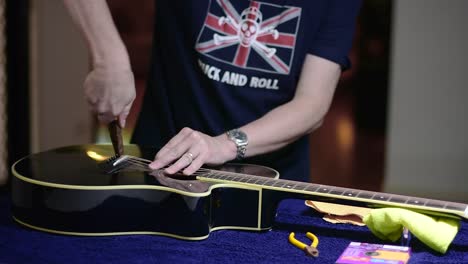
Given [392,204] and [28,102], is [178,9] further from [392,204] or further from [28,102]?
[28,102]

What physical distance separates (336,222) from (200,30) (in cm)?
54

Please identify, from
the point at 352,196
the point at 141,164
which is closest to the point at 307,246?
the point at 352,196

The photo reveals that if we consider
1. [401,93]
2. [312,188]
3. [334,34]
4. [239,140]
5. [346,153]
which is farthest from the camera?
[346,153]

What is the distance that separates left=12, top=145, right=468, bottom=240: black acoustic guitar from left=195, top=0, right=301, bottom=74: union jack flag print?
38cm

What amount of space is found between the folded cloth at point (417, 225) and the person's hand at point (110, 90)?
48cm

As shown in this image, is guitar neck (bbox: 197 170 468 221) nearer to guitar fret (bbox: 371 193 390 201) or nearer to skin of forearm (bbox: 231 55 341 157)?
guitar fret (bbox: 371 193 390 201)

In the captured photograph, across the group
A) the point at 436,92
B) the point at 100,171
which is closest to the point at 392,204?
the point at 100,171

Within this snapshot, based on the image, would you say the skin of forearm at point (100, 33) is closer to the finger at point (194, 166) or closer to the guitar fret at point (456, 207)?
the finger at point (194, 166)

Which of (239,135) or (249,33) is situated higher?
(249,33)

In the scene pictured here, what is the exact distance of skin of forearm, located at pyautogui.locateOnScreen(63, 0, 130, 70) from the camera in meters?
1.25

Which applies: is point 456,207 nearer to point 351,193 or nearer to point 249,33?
point 351,193

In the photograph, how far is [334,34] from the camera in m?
1.54

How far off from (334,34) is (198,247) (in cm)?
66

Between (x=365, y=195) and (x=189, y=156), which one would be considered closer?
(x=365, y=195)
